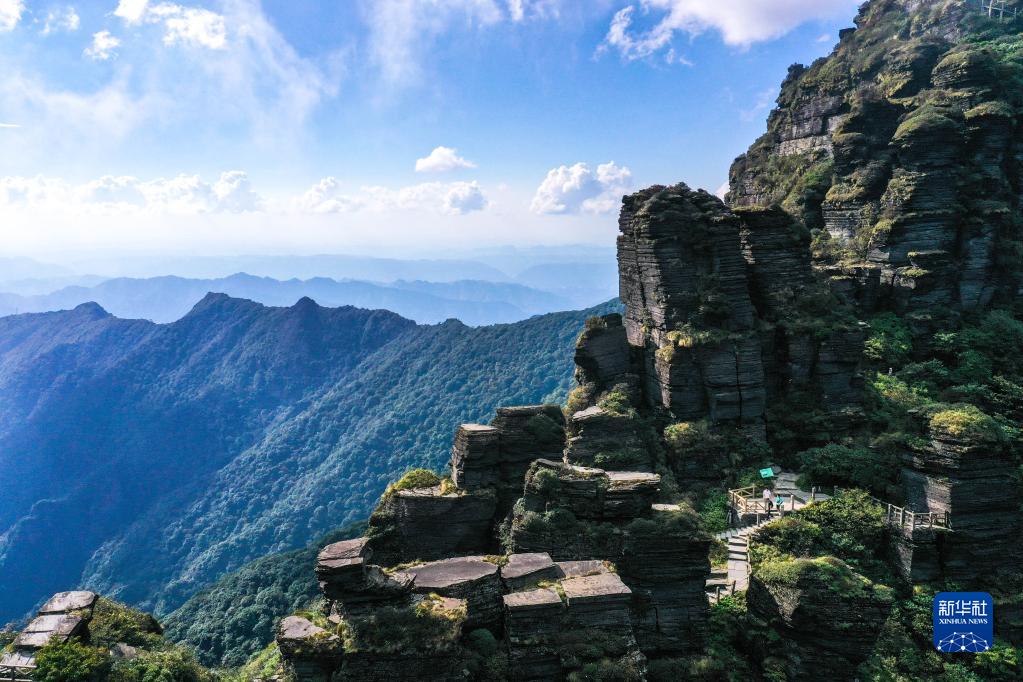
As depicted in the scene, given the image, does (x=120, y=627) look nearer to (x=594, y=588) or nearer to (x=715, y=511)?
(x=594, y=588)

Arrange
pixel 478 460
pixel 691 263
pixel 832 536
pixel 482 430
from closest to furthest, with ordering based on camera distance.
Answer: pixel 832 536 → pixel 478 460 → pixel 482 430 → pixel 691 263

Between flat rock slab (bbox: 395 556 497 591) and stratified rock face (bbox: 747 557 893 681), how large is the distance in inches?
294

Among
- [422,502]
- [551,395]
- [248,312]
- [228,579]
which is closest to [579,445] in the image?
[422,502]

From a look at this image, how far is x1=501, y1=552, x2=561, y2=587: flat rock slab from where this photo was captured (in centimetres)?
1445

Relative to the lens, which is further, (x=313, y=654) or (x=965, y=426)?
(x=965, y=426)

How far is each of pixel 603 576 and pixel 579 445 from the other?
25.8 feet

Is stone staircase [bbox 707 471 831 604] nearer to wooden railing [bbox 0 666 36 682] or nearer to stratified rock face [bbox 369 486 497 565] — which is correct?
stratified rock face [bbox 369 486 497 565]

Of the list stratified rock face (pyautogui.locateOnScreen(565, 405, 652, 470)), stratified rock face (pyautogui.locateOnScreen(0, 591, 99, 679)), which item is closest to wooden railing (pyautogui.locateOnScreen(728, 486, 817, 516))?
stratified rock face (pyautogui.locateOnScreen(565, 405, 652, 470))

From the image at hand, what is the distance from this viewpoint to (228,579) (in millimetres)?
50188

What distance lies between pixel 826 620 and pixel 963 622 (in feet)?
20.0

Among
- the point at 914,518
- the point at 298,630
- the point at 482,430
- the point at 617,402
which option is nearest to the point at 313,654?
the point at 298,630

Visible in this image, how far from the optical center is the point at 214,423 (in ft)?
329

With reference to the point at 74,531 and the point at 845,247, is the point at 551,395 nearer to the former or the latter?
the point at 845,247

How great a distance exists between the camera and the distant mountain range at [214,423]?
73.8 metres
